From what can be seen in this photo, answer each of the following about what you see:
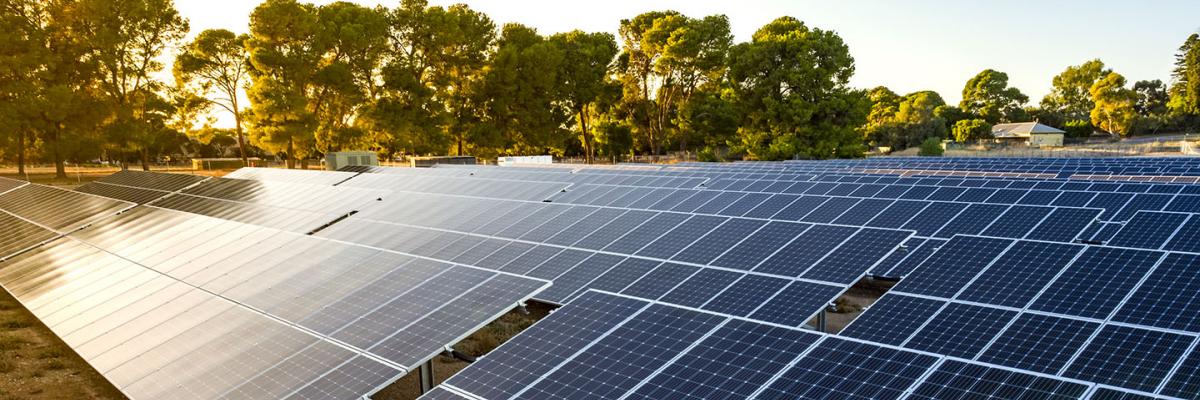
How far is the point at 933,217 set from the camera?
14859mm

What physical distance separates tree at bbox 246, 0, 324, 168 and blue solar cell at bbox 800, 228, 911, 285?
42.6 metres

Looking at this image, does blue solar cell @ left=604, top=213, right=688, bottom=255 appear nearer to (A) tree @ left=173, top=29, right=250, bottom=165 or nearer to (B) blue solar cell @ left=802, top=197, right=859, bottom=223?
(B) blue solar cell @ left=802, top=197, right=859, bottom=223

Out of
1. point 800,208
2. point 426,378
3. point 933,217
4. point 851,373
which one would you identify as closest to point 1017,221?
point 933,217

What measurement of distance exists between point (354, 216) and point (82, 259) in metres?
6.67

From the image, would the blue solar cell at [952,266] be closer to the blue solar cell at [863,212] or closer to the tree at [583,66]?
the blue solar cell at [863,212]

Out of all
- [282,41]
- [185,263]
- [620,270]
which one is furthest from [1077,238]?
[282,41]

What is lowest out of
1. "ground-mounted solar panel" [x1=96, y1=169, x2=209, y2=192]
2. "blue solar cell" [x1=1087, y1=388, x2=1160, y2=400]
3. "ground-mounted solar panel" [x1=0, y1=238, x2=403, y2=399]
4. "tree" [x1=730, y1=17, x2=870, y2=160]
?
"ground-mounted solar panel" [x1=0, y1=238, x2=403, y2=399]

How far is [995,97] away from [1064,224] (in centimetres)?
12544

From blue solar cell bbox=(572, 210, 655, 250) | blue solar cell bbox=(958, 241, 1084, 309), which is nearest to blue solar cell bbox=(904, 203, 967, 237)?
blue solar cell bbox=(958, 241, 1084, 309)

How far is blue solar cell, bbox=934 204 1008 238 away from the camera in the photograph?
13.8 metres

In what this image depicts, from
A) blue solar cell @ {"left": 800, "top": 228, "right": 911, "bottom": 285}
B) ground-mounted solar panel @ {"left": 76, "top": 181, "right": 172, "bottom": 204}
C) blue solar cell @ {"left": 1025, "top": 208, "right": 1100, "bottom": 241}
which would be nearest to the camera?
blue solar cell @ {"left": 800, "top": 228, "right": 911, "bottom": 285}

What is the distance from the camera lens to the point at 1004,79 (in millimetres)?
120312

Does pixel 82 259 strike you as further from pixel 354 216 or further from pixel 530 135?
pixel 530 135

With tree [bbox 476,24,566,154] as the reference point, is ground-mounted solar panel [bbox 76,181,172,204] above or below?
below
